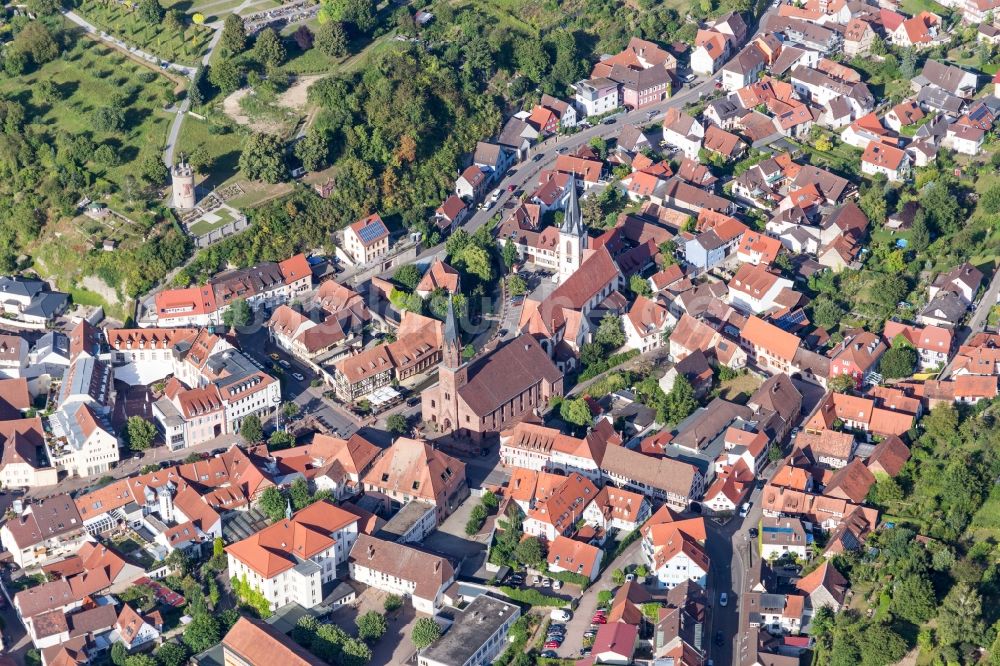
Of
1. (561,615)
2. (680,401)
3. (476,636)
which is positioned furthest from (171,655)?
(680,401)

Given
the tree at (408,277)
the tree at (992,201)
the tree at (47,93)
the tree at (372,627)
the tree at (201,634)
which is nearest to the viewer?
the tree at (201,634)

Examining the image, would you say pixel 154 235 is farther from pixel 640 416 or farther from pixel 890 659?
pixel 890 659

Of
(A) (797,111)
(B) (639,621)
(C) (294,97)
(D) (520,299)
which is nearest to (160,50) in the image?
(C) (294,97)

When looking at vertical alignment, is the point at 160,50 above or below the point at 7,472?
above

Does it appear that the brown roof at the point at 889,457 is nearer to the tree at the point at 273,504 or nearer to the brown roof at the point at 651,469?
the brown roof at the point at 651,469

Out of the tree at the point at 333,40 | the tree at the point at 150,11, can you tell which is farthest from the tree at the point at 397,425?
the tree at the point at 150,11

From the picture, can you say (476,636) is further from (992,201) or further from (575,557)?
(992,201)

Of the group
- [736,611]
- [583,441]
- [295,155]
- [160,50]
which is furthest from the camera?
[160,50]
